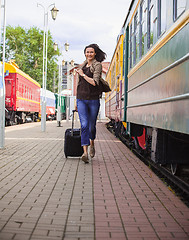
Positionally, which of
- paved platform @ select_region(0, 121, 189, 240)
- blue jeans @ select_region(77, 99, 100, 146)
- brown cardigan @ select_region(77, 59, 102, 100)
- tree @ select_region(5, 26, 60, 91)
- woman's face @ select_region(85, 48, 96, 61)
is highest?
tree @ select_region(5, 26, 60, 91)

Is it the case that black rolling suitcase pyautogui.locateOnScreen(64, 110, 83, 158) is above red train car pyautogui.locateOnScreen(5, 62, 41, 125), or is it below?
below

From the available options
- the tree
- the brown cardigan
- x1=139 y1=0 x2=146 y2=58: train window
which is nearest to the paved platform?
the brown cardigan

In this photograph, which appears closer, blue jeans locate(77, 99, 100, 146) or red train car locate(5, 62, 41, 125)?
blue jeans locate(77, 99, 100, 146)

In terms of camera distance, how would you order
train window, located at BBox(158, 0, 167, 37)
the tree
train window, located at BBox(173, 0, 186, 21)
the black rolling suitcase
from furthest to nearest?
the tree → the black rolling suitcase → train window, located at BBox(158, 0, 167, 37) → train window, located at BBox(173, 0, 186, 21)

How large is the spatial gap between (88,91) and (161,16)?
7.43ft

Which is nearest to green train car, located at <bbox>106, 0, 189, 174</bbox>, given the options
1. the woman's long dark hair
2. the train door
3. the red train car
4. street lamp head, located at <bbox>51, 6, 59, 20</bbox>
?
the woman's long dark hair

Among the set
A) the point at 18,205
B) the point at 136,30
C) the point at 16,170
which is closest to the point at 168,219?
the point at 18,205

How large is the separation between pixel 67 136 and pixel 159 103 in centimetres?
293

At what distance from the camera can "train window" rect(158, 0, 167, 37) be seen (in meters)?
5.38

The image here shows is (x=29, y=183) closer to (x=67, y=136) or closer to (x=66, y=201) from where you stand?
(x=66, y=201)

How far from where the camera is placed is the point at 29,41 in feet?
223

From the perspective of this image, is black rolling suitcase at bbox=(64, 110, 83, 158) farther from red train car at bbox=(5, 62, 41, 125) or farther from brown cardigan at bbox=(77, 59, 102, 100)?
red train car at bbox=(5, 62, 41, 125)

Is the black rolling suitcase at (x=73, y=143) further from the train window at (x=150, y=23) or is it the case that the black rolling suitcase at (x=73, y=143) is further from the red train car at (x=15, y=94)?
the red train car at (x=15, y=94)

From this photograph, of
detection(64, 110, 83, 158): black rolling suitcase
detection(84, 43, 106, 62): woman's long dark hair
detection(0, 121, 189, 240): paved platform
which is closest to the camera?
detection(0, 121, 189, 240): paved platform
